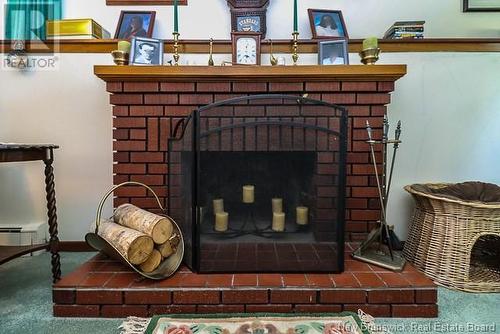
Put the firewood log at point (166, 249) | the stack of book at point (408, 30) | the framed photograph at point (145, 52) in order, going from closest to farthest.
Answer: the firewood log at point (166, 249) → the framed photograph at point (145, 52) → the stack of book at point (408, 30)

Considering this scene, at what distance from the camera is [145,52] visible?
1.66 metres

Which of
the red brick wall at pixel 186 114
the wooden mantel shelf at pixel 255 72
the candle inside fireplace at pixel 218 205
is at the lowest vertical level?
the candle inside fireplace at pixel 218 205

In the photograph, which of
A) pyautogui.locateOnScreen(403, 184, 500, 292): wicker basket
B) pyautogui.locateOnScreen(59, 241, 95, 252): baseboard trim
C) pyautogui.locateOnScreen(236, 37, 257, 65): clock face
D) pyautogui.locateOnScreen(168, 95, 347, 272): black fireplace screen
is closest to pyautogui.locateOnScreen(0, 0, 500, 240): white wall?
pyautogui.locateOnScreen(59, 241, 95, 252): baseboard trim

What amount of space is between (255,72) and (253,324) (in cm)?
109

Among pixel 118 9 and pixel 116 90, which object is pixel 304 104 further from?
pixel 118 9

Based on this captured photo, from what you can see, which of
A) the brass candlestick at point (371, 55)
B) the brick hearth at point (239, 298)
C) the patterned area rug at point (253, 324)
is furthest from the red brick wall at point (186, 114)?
the patterned area rug at point (253, 324)

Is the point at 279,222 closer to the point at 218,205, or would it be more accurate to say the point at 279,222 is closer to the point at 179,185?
the point at 218,205

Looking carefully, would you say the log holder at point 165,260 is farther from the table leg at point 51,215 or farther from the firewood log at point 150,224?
the table leg at point 51,215

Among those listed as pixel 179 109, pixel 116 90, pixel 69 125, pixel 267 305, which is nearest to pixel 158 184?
pixel 179 109

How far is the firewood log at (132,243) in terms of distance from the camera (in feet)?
3.90

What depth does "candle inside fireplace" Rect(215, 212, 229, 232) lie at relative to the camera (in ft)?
4.46

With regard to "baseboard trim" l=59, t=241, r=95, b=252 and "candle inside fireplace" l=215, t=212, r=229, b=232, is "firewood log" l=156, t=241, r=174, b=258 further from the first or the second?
"baseboard trim" l=59, t=241, r=95, b=252

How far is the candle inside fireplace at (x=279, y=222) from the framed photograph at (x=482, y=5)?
1.69m

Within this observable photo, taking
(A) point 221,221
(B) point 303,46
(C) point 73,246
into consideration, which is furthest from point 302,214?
(C) point 73,246
